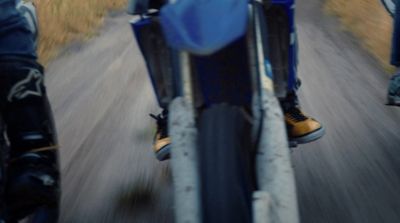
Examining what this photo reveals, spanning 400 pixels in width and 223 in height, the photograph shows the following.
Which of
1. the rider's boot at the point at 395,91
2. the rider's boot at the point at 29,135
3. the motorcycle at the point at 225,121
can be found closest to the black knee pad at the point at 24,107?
the rider's boot at the point at 29,135

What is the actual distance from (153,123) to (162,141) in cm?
121

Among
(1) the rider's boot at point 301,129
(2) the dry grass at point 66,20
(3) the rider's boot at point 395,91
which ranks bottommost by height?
(1) the rider's boot at point 301,129

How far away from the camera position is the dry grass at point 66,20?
5.87m

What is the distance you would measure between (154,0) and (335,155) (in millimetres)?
1335

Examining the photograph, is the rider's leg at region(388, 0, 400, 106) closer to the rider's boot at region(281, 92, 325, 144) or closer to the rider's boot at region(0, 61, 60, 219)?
the rider's boot at region(281, 92, 325, 144)

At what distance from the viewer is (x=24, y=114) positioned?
2385mm

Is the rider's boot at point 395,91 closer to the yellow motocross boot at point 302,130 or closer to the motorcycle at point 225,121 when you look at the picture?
the yellow motocross boot at point 302,130

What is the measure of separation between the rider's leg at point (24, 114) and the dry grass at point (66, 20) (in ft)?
10.0

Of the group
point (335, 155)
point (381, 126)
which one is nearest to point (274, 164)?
point (335, 155)

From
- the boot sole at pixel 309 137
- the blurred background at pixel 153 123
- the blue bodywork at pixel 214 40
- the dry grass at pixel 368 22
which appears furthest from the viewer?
the dry grass at pixel 368 22

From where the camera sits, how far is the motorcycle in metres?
1.64

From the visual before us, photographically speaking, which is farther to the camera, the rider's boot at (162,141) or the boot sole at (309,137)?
the boot sole at (309,137)

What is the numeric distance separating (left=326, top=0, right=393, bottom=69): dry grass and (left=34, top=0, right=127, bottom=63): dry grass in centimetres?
251

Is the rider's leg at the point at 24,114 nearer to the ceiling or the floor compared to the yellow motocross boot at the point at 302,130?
nearer to the ceiling
